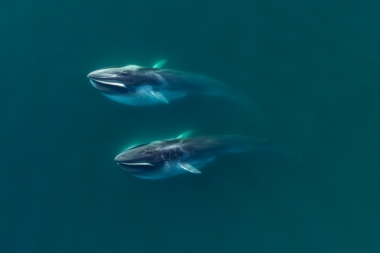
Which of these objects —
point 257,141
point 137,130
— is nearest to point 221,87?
point 257,141

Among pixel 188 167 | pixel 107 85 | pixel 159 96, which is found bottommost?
pixel 188 167

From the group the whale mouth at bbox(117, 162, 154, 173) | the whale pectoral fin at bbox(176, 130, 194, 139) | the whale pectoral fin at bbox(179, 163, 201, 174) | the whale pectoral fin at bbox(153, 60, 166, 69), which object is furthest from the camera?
the whale pectoral fin at bbox(153, 60, 166, 69)

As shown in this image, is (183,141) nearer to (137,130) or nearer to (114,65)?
(137,130)

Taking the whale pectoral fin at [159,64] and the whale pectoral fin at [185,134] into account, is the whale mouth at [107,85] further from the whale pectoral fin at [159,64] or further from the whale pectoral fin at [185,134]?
the whale pectoral fin at [185,134]

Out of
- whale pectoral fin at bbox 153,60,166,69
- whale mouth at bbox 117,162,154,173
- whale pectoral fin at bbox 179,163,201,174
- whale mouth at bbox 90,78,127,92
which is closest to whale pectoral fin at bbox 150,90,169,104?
whale mouth at bbox 90,78,127,92

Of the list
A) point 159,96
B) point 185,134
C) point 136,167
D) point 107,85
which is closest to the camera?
point 136,167


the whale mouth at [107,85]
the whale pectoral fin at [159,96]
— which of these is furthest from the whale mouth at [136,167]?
the whale mouth at [107,85]

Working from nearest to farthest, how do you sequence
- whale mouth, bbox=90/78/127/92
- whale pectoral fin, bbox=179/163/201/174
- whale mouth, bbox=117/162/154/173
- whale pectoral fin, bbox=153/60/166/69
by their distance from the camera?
whale mouth, bbox=117/162/154/173 < whale pectoral fin, bbox=179/163/201/174 < whale mouth, bbox=90/78/127/92 < whale pectoral fin, bbox=153/60/166/69

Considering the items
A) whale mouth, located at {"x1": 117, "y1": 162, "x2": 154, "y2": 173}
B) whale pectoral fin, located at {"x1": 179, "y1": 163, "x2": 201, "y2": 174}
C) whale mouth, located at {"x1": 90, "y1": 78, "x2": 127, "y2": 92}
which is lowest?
whale mouth, located at {"x1": 117, "y1": 162, "x2": 154, "y2": 173}

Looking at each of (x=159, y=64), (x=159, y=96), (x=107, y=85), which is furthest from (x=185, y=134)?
(x=107, y=85)

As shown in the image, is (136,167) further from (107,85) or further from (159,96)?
(107,85)

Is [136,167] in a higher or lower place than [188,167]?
lower

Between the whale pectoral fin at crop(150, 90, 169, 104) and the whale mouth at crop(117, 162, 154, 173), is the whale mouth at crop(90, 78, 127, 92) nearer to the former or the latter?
the whale pectoral fin at crop(150, 90, 169, 104)
